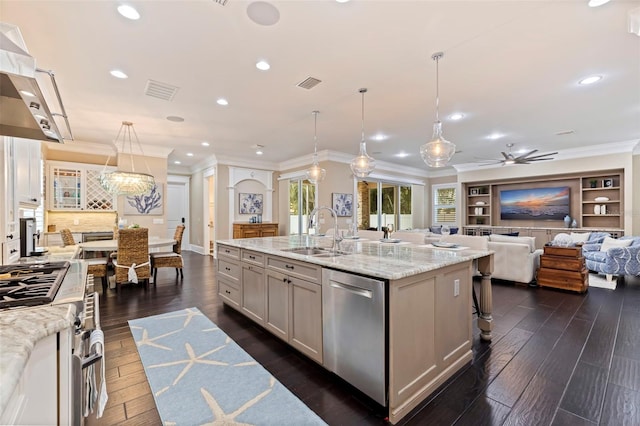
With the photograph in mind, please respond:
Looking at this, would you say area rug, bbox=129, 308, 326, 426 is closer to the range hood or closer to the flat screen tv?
the range hood

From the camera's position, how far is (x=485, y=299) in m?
2.80

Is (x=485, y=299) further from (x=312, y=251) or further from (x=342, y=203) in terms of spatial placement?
(x=342, y=203)

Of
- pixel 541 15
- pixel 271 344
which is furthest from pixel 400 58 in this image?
pixel 271 344

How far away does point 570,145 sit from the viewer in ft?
21.7

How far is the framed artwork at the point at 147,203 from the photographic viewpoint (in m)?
6.56

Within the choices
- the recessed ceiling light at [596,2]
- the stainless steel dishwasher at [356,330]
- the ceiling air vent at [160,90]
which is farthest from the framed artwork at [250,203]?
the recessed ceiling light at [596,2]

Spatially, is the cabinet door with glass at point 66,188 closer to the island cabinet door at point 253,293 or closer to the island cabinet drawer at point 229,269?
the island cabinet drawer at point 229,269

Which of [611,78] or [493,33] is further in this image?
[611,78]

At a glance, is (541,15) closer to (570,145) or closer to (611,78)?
(611,78)

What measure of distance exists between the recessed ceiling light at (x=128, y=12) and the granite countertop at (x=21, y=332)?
89.6 inches

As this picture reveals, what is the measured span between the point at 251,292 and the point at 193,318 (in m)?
0.90

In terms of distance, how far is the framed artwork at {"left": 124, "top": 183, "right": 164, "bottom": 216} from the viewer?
6559 millimetres

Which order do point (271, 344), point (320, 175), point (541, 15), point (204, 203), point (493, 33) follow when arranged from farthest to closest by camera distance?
point (204, 203) < point (320, 175) < point (271, 344) < point (493, 33) < point (541, 15)

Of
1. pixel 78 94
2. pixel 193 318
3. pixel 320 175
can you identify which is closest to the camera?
pixel 193 318
